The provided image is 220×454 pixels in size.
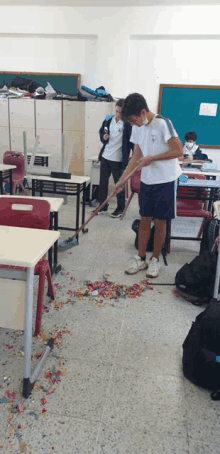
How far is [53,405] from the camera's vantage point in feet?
4.60

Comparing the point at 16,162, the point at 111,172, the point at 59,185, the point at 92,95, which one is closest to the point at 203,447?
the point at 59,185

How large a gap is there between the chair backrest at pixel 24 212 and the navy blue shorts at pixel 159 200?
0.93 meters

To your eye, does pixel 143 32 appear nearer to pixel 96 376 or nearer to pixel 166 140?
pixel 166 140

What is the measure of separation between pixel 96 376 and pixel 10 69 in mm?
6528

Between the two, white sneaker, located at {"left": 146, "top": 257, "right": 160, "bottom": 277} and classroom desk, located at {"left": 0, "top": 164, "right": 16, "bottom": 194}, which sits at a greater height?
classroom desk, located at {"left": 0, "top": 164, "right": 16, "bottom": 194}

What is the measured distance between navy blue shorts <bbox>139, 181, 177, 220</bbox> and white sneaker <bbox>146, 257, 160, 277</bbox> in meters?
0.40

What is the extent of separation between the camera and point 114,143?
4234mm

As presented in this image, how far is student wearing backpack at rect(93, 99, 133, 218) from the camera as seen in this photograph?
13.6ft

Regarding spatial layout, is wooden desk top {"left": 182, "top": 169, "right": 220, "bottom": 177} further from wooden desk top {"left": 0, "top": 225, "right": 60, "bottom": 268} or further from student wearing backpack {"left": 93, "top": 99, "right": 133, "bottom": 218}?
wooden desk top {"left": 0, "top": 225, "right": 60, "bottom": 268}

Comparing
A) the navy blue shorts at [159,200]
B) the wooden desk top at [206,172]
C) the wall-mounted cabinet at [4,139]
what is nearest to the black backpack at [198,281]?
the navy blue shorts at [159,200]

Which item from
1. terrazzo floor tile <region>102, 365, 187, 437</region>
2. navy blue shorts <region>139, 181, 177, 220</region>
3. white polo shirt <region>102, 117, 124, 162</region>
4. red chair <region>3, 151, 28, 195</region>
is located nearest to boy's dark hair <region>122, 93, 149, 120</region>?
navy blue shorts <region>139, 181, 177, 220</region>

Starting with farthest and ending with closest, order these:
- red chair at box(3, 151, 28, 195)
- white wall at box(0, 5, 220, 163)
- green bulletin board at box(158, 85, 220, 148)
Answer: green bulletin board at box(158, 85, 220, 148) → white wall at box(0, 5, 220, 163) → red chair at box(3, 151, 28, 195)

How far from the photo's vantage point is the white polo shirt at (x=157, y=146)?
2293mm

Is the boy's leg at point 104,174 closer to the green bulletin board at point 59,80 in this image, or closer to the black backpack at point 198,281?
the black backpack at point 198,281
